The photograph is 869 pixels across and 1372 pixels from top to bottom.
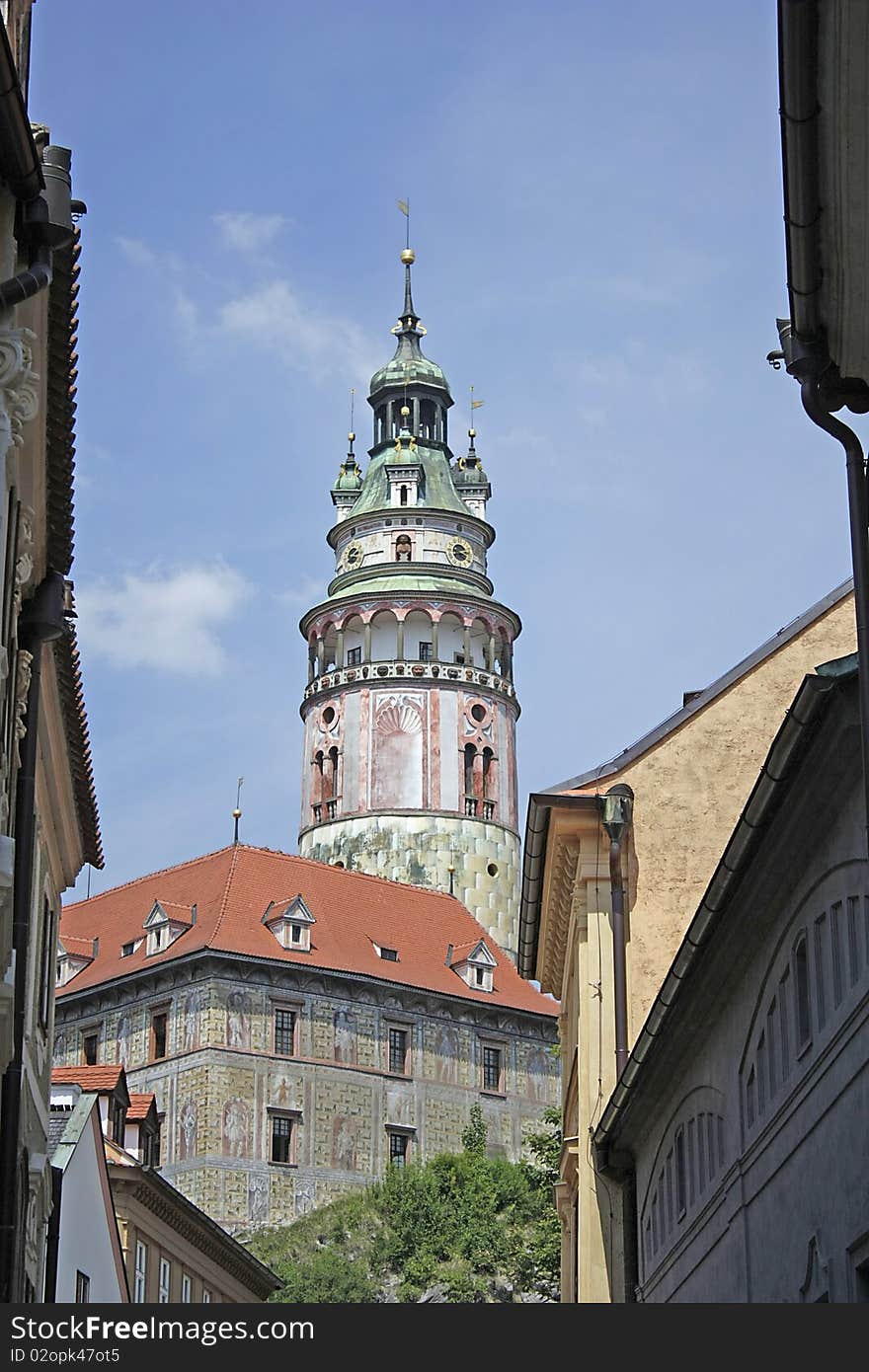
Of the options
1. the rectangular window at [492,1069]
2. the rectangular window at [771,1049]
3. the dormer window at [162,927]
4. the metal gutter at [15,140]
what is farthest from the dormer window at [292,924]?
the metal gutter at [15,140]

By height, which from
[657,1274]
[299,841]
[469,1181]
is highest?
[299,841]

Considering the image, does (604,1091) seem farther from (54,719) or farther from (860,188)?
(860,188)

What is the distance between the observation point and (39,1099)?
2194 centimetres

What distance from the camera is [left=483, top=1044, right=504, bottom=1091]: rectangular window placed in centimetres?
7638

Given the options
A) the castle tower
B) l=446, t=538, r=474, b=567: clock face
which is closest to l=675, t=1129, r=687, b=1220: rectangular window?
the castle tower

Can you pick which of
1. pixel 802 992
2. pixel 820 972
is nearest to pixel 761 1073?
pixel 802 992

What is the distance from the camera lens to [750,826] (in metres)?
13.4

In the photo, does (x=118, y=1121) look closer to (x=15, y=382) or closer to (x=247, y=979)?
(x=15, y=382)

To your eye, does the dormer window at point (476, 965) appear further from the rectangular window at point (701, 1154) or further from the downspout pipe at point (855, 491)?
the downspout pipe at point (855, 491)

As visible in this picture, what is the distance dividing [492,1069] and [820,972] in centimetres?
6481

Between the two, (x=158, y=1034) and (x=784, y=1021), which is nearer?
(x=784, y=1021)
